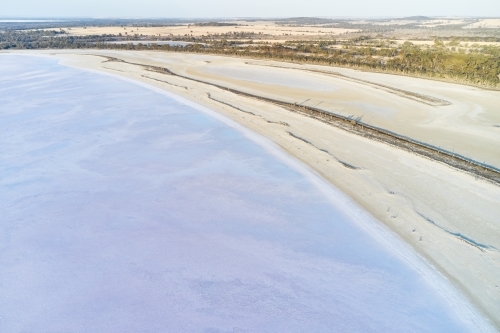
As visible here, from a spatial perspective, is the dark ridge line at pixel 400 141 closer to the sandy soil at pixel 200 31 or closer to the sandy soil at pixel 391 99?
the sandy soil at pixel 391 99

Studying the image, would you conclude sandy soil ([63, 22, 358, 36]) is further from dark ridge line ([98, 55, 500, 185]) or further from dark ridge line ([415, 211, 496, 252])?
dark ridge line ([415, 211, 496, 252])

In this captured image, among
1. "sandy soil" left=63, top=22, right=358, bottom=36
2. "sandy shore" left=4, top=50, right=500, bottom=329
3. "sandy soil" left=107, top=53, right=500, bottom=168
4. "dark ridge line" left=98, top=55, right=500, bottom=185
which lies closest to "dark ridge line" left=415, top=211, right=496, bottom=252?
"sandy shore" left=4, top=50, right=500, bottom=329

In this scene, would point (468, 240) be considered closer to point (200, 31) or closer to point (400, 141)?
point (400, 141)

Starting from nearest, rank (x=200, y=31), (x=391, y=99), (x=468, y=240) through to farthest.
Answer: (x=468, y=240) < (x=391, y=99) < (x=200, y=31)

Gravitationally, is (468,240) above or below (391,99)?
below

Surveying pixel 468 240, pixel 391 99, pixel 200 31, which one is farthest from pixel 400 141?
pixel 200 31

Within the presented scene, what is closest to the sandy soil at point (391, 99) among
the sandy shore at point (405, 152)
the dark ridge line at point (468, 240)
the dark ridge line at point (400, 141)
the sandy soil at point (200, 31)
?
the sandy shore at point (405, 152)
